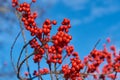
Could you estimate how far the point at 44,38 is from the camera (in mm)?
4242

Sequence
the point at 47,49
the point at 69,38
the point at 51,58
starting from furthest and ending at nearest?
the point at 47,49 → the point at 51,58 → the point at 69,38

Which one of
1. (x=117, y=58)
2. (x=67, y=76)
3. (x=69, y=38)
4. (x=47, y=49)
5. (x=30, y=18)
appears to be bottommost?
(x=67, y=76)

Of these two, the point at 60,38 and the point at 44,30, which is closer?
the point at 60,38

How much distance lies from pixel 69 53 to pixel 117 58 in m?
4.18

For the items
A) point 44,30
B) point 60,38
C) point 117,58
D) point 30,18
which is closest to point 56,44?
point 60,38

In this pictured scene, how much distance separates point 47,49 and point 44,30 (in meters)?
0.31

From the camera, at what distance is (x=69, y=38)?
374cm

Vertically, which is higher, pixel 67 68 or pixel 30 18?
pixel 30 18

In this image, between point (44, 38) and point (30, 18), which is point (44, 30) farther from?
point (30, 18)

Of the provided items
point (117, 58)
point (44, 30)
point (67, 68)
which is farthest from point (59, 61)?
point (117, 58)

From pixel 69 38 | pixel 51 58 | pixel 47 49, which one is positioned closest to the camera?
pixel 69 38

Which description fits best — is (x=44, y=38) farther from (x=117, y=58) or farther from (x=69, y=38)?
(x=117, y=58)

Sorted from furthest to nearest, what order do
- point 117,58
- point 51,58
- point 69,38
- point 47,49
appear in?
1. point 117,58
2. point 47,49
3. point 51,58
4. point 69,38

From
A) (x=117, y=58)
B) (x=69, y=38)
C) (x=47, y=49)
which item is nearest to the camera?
(x=69, y=38)
